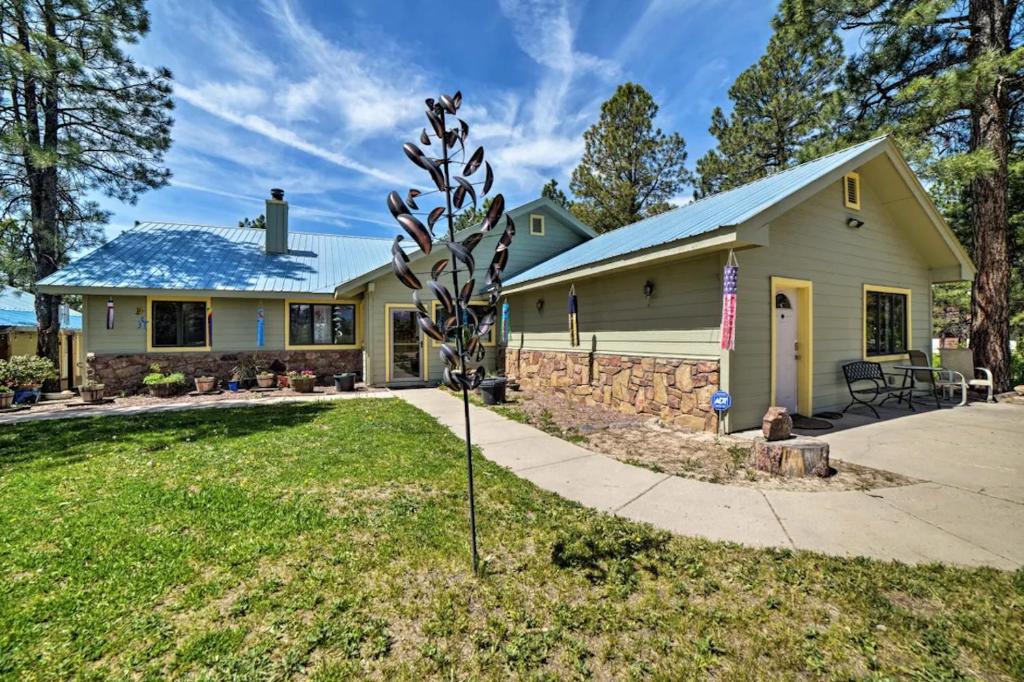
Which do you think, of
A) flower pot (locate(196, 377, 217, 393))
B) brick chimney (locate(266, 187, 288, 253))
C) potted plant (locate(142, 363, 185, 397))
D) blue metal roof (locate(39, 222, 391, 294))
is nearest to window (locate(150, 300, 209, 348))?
blue metal roof (locate(39, 222, 391, 294))

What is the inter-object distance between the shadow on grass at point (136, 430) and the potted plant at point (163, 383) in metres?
2.85

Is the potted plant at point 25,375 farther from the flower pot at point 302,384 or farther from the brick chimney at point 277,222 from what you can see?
the brick chimney at point 277,222

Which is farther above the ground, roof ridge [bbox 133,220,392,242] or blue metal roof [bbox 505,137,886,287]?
roof ridge [bbox 133,220,392,242]

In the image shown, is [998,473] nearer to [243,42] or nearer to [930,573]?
[930,573]

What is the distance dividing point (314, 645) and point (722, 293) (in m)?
6.21

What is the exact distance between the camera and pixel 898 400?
875cm

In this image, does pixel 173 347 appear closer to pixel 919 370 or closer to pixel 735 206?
pixel 735 206

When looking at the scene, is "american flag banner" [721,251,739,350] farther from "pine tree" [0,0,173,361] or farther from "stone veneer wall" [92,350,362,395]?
"pine tree" [0,0,173,361]

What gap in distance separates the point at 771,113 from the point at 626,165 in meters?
6.12

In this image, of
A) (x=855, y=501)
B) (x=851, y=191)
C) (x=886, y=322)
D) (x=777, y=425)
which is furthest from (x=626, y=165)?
(x=855, y=501)

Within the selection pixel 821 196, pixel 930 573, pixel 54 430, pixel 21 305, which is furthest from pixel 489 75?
pixel 21 305

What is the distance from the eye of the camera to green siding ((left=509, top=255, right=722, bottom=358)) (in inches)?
256

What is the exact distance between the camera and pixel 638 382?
7.84 meters

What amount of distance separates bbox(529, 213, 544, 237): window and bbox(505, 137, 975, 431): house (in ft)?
15.4
